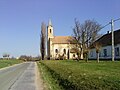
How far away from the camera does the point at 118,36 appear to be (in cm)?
5881

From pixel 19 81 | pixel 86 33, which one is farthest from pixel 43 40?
pixel 19 81

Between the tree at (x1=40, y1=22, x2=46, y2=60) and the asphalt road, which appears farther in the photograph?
the tree at (x1=40, y1=22, x2=46, y2=60)

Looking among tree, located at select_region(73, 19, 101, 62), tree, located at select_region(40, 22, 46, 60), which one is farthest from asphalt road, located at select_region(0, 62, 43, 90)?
tree, located at select_region(40, 22, 46, 60)

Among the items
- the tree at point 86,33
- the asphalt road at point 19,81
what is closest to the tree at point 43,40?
the tree at point 86,33

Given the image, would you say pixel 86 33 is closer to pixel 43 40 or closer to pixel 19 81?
pixel 43 40

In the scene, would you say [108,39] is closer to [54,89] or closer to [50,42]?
[54,89]

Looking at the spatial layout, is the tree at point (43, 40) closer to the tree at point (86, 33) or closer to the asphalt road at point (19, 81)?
the tree at point (86, 33)

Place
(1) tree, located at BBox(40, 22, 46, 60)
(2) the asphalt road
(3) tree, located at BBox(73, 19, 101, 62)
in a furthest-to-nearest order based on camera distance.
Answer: (1) tree, located at BBox(40, 22, 46, 60) → (3) tree, located at BBox(73, 19, 101, 62) → (2) the asphalt road

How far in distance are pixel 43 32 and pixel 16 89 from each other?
313 feet

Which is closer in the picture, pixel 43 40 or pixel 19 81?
pixel 19 81

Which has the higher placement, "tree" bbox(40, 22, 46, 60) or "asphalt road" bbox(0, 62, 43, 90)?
"tree" bbox(40, 22, 46, 60)

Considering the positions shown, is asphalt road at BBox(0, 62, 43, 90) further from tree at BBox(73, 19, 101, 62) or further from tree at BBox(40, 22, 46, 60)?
tree at BBox(40, 22, 46, 60)

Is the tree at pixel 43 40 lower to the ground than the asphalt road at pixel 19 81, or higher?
higher

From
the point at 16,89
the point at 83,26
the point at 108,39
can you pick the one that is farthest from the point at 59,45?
the point at 16,89
